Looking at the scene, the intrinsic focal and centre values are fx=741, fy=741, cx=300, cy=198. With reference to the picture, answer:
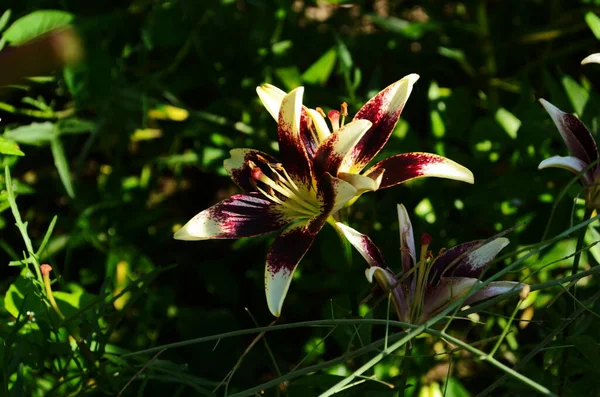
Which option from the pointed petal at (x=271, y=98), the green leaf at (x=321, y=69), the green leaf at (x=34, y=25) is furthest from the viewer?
the green leaf at (x=321, y=69)

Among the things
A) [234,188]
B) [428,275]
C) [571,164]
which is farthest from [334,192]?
[234,188]

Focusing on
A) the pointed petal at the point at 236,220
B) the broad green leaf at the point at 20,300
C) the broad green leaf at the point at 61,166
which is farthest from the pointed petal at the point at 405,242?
the broad green leaf at the point at 61,166

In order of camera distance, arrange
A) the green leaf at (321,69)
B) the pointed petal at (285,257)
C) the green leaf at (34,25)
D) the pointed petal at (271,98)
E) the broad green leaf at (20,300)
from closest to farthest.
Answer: the pointed petal at (285,257), the pointed petal at (271,98), the broad green leaf at (20,300), the green leaf at (34,25), the green leaf at (321,69)

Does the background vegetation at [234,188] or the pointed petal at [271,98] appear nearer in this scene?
the pointed petal at [271,98]

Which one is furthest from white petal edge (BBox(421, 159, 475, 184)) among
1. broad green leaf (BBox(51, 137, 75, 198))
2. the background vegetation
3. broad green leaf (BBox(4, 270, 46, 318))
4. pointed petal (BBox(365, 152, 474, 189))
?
broad green leaf (BBox(51, 137, 75, 198))

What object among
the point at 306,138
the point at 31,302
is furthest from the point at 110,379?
the point at 306,138

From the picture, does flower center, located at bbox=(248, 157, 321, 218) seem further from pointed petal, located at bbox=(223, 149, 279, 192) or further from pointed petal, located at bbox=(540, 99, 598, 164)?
pointed petal, located at bbox=(540, 99, 598, 164)

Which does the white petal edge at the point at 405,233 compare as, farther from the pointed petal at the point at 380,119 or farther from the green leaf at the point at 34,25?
the green leaf at the point at 34,25
